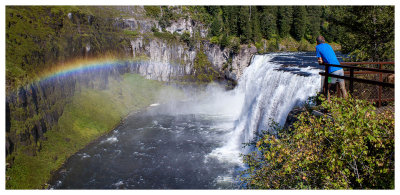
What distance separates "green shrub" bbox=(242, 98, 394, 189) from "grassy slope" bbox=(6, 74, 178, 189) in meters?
19.2

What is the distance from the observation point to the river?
774 inches

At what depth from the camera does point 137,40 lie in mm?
51531

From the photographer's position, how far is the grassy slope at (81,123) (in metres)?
20.8

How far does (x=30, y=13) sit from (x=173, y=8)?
113ft

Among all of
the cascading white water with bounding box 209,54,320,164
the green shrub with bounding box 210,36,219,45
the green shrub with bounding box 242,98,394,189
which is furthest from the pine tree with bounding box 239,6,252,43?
the green shrub with bounding box 242,98,394,189

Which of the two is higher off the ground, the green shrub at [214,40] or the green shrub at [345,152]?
the green shrub at [214,40]

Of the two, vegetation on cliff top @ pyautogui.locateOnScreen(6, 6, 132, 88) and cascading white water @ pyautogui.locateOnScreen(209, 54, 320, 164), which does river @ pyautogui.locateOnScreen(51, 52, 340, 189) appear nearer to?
cascading white water @ pyautogui.locateOnScreen(209, 54, 320, 164)

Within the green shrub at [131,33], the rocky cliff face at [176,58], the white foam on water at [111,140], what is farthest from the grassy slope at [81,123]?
the green shrub at [131,33]

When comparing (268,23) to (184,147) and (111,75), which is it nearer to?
(111,75)

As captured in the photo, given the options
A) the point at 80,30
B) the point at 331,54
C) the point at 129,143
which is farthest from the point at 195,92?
the point at 331,54

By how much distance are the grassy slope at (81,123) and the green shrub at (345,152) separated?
19160 millimetres

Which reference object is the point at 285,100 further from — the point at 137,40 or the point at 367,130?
the point at 137,40

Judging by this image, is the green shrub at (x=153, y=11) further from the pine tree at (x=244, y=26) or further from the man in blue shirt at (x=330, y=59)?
the man in blue shirt at (x=330, y=59)

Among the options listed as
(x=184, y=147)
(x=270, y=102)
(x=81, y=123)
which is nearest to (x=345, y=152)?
(x=270, y=102)
